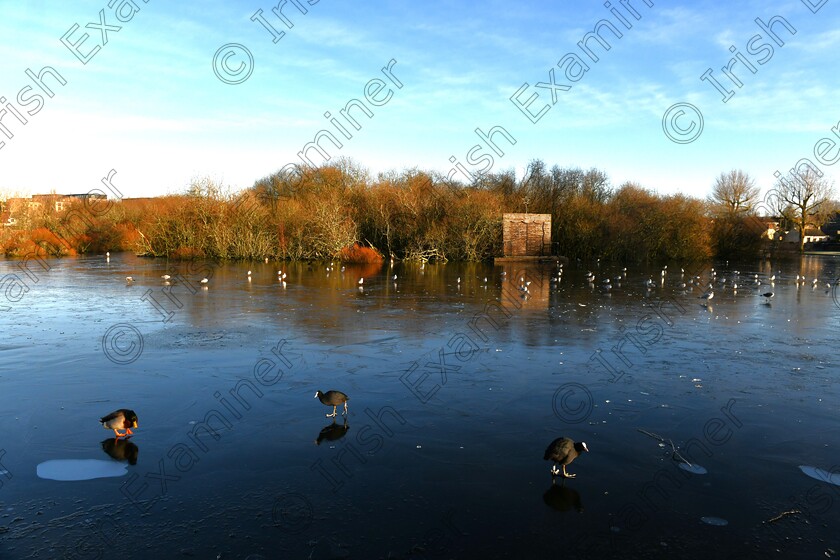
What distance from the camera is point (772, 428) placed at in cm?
738

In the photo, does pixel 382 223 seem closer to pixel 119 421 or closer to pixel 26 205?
pixel 26 205

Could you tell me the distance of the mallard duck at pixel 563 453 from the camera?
5852 millimetres

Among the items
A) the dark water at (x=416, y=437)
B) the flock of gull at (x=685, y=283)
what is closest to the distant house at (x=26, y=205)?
the flock of gull at (x=685, y=283)

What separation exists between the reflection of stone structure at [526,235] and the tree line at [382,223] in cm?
90

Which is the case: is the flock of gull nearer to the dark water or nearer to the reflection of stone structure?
the dark water

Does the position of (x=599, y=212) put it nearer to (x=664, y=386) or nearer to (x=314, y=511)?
(x=664, y=386)

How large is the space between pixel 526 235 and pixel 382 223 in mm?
11011

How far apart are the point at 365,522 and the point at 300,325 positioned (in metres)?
9.71

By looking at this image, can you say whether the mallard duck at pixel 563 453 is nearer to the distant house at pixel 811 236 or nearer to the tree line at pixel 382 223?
the tree line at pixel 382 223

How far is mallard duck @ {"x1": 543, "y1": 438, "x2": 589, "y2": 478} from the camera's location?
5852 mm

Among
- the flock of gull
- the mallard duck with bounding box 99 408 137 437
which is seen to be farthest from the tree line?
the mallard duck with bounding box 99 408 137 437

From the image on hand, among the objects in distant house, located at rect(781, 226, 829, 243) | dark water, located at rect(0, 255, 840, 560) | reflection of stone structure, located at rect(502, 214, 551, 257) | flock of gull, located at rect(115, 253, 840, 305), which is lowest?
dark water, located at rect(0, 255, 840, 560)

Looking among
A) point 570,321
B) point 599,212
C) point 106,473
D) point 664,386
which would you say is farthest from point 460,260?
point 106,473

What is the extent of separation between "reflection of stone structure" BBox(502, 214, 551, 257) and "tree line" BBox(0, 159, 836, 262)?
35.4 inches
